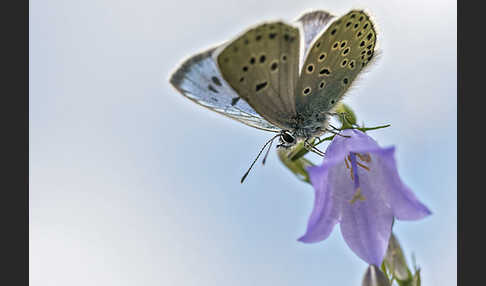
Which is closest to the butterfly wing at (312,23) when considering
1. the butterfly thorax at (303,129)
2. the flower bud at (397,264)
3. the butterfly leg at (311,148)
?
the butterfly thorax at (303,129)

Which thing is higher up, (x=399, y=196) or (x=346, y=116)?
(x=346, y=116)

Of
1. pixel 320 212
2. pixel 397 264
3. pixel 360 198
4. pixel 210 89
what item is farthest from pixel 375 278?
pixel 210 89

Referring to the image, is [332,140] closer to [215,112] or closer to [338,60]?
[338,60]

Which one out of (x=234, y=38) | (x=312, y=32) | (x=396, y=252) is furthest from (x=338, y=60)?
(x=396, y=252)

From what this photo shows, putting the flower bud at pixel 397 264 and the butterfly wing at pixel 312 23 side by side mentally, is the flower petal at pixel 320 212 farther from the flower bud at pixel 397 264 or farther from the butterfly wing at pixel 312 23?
the butterfly wing at pixel 312 23

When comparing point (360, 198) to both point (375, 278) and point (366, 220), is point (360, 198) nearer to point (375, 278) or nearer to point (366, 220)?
point (366, 220)

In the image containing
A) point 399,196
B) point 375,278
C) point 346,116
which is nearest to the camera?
point 375,278
